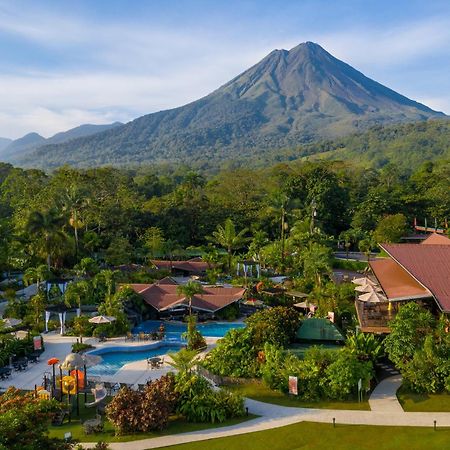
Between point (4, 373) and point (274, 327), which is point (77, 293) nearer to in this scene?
point (4, 373)

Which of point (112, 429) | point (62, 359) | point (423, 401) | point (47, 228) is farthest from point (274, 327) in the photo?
point (47, 228)

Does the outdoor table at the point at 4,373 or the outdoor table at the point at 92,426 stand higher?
the outdoor table at the point at 4,373

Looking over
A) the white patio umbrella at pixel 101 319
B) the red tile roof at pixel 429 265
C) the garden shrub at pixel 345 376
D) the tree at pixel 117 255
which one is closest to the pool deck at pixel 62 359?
the white patio umbrella at pixel 101 319

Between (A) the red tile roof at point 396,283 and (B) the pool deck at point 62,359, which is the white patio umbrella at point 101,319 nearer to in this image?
(B) the pool deck at point 62,359

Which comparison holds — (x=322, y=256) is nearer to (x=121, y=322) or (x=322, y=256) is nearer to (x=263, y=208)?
(x=121, y=322)

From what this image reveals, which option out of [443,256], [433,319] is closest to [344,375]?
[433,319]

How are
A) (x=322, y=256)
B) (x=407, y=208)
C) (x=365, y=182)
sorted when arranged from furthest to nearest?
1. (x=365, y=182)
2. (x=407, y=208)
3. (x=322, y=256)

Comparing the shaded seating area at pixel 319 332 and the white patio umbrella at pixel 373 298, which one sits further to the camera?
the white patio umbrella at pixel 373 298

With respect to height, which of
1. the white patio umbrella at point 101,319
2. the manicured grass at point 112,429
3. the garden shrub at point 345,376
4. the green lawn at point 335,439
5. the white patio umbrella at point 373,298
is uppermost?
the white patio umbrella at point 373,298
